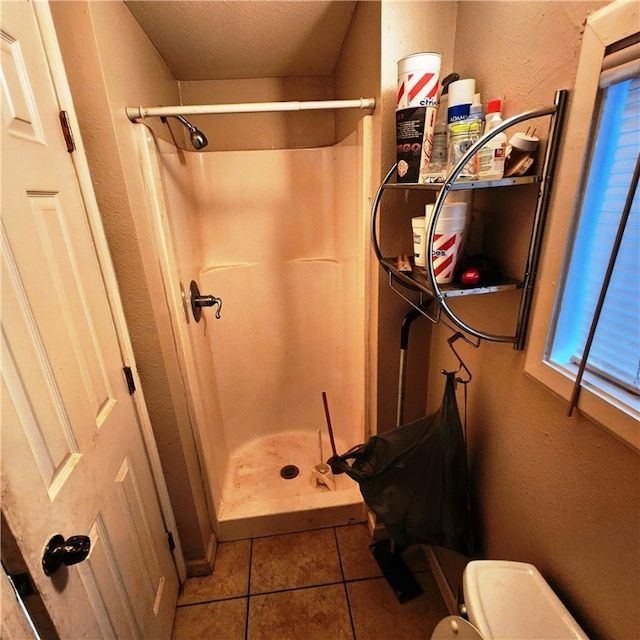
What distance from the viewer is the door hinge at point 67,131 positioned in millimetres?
804

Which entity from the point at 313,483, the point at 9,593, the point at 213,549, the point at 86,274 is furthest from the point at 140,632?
the point at 86,274

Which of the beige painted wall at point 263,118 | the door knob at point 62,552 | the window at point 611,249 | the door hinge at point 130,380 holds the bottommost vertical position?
the door knob at point 62,552

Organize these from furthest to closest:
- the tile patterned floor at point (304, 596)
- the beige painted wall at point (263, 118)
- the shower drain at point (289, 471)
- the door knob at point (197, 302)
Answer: the shower drain at point (289, 471) < the beige painted wall at point (263, 118) < the door knob at point (197, 302) < the tile patterned floor at point (304, 596)

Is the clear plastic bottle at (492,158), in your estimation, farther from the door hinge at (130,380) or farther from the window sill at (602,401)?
the door hinge at (130,380)

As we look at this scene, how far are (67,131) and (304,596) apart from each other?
5.55 ft

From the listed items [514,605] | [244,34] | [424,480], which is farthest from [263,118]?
[514,605]

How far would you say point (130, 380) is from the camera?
3.41 ft

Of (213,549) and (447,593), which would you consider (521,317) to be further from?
(213,549)

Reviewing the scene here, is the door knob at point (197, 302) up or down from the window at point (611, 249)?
down

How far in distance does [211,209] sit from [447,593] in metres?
1.98

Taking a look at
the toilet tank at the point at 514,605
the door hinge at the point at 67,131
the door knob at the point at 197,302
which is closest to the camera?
the toilet tank at the point at 514,605

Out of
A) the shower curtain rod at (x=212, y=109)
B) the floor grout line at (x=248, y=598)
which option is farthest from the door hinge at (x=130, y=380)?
the floor grout line at (x=248, y=598)

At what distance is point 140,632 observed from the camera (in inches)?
39.5

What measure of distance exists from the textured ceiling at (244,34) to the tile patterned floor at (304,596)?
6.60ft
